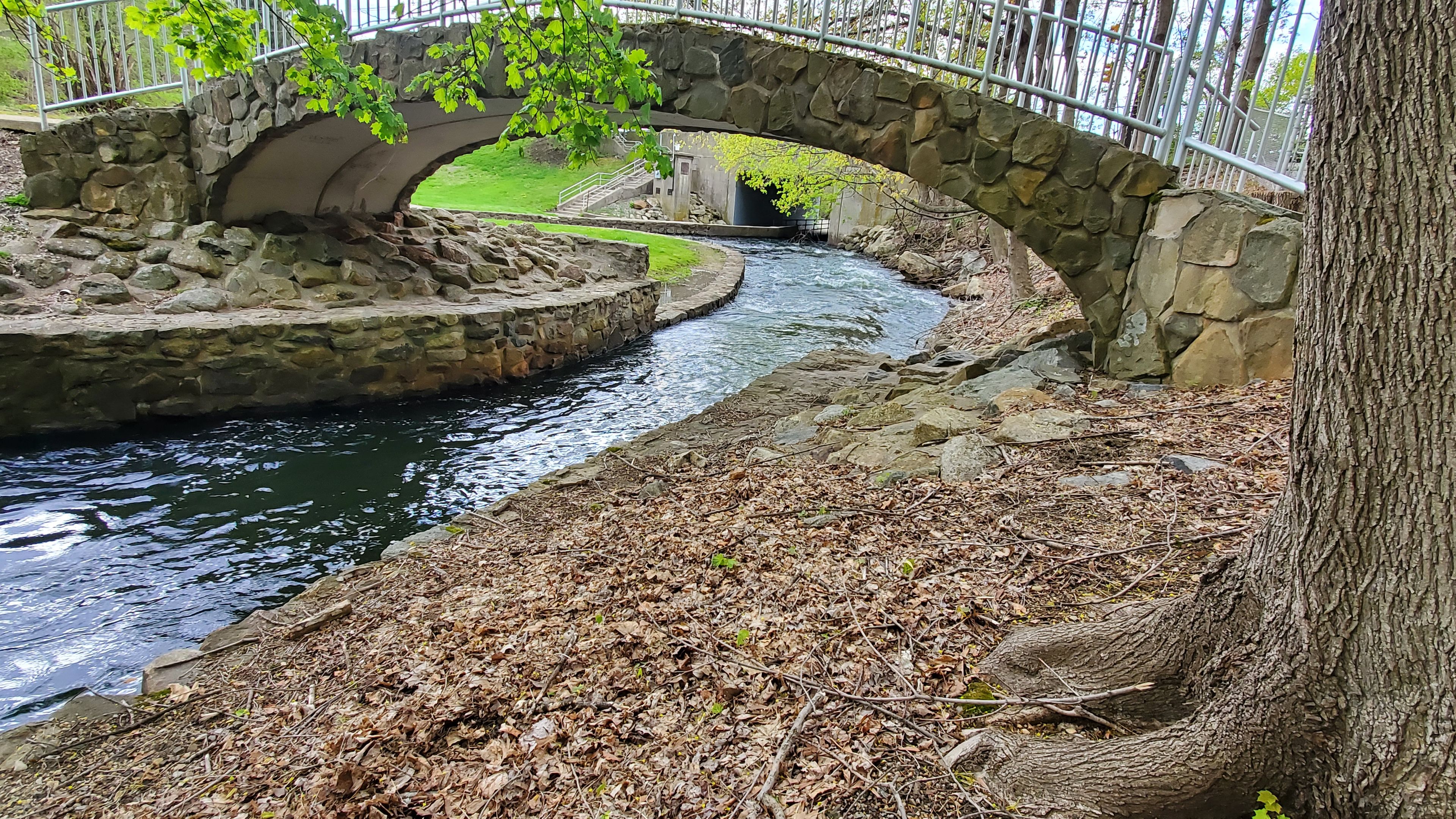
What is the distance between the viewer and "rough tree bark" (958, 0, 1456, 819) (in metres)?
1.34

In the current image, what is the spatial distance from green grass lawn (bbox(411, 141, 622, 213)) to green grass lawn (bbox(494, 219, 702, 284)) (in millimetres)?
10166

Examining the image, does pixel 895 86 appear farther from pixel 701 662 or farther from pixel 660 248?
pixel 660 248

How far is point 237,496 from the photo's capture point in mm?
5957

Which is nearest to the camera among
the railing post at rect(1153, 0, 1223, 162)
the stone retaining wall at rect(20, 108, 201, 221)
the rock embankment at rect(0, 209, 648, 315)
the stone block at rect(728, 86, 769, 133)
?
the railing post at rect(1153, 0, 1223, 162)

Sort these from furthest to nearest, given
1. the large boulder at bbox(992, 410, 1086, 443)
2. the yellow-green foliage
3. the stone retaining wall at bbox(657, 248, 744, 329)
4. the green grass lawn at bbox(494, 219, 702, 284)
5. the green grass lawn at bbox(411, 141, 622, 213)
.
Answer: the green grass lawn at bbox(411, 141, 622, 213), the green grass lawn at bbox(494, 219, 702, 284), the yellow-green foliage, the stone retaining wall at bbox(657, 248, 744, 329), the large boulder at bbox(992, 410, 1086, 443)

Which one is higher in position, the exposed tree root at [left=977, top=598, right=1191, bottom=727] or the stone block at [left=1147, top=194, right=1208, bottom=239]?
the stone block at [left=1147, top=194, right=1208, bottom=239]

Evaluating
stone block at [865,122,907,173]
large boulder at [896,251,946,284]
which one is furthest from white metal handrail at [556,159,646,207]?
stone block at [865,122,907,173]

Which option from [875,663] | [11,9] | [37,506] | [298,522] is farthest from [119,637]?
[875,663]

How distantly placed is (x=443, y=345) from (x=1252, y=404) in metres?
7.94

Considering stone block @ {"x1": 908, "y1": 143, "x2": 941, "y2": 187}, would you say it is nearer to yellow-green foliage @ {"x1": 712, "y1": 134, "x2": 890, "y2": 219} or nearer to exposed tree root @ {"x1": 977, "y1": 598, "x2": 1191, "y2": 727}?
exposed tree root @ {"x1": 977, "y1": 598, "x2": 1191, "y2": 727}

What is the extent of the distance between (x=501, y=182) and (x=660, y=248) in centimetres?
2364

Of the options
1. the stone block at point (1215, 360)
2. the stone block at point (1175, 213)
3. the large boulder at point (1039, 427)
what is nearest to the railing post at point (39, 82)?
the large boulder at point (1039, 427)

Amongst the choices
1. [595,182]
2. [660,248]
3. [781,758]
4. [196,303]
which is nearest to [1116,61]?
[781,758]

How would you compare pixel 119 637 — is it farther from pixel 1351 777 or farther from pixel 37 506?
pixel 1351 777
